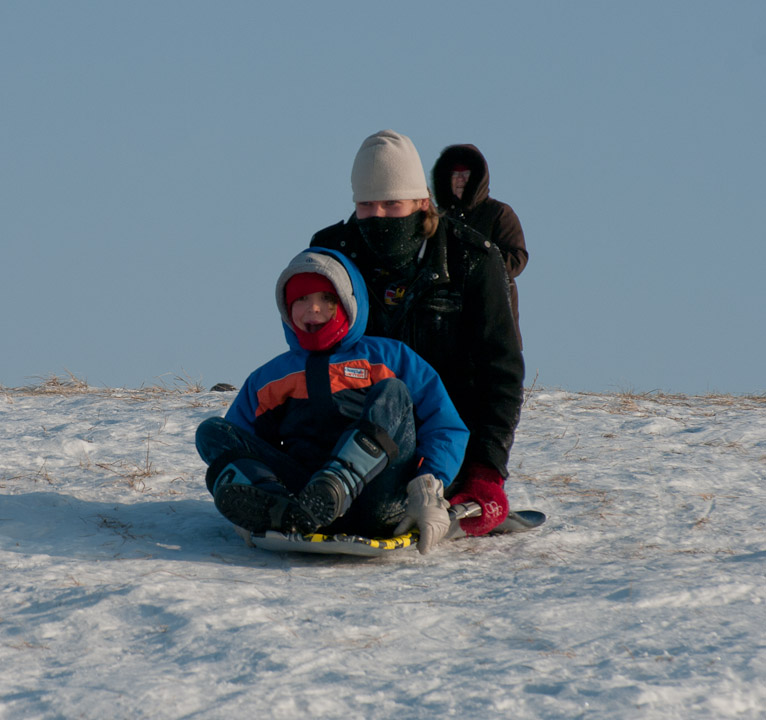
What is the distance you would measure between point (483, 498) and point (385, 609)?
1052 mm

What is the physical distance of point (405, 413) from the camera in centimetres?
360

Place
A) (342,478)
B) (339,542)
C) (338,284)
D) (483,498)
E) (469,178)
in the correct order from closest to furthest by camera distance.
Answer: (342,478) → (339,542) → (338,284) → (483,498) → (469,178)

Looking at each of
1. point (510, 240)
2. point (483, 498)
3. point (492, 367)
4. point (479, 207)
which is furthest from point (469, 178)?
point (483, 498)

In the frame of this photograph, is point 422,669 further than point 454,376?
No

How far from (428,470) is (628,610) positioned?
0.99 m

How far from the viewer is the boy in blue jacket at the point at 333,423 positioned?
11.5ft

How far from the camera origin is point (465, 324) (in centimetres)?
405

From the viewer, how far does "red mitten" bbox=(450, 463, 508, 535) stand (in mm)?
3857

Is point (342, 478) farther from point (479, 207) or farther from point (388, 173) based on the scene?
point (479, 207)

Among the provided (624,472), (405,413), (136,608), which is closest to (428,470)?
(405,413)

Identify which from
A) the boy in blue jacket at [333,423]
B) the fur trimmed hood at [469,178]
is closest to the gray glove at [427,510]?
the boy in blue jacket at [333,423]

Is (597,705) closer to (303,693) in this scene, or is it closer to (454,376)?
(303,693)

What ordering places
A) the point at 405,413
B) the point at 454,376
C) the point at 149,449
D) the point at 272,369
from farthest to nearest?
the point at 149,449
the point at 454,376
the point at 272,369
the point at 405,413

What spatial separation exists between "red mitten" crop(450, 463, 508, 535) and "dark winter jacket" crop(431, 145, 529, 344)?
1.90 metres
